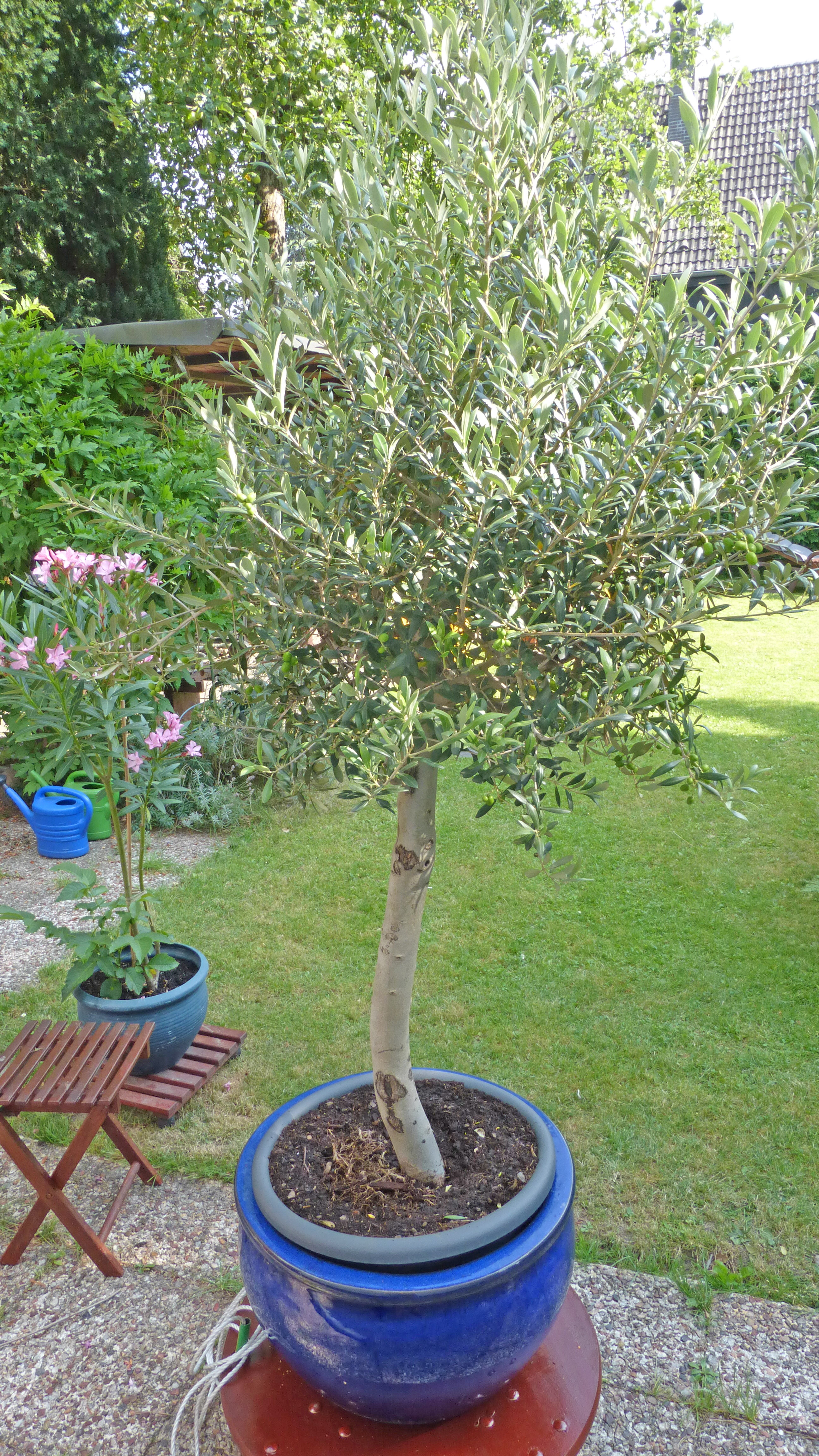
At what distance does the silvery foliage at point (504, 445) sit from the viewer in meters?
1.61

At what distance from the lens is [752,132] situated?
18.2 m

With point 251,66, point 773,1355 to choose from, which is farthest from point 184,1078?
point 251,66

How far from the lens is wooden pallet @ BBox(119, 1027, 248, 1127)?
3637 mm

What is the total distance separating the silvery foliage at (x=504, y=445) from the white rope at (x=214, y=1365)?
160cm

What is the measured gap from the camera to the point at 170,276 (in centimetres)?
1603

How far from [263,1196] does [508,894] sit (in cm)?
378

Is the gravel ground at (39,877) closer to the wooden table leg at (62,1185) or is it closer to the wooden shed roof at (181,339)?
the wooden table leg at (62,1185)

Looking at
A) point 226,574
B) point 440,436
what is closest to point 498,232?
point 440,436

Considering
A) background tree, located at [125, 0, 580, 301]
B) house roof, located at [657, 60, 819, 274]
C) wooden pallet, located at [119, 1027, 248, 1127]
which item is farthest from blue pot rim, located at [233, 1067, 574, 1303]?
house roof, located at [657, 60, 819, 274]

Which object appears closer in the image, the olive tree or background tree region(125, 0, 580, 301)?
the olive tree

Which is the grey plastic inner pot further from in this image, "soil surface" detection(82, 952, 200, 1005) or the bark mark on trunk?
the bark mark on trunk

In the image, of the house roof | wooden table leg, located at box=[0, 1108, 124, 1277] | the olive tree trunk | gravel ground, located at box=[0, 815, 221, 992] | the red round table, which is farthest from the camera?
the house roof

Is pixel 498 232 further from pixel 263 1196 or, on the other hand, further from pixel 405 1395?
pixel 405 1395

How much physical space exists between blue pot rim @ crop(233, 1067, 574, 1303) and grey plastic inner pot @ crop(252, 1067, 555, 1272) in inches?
0.5
